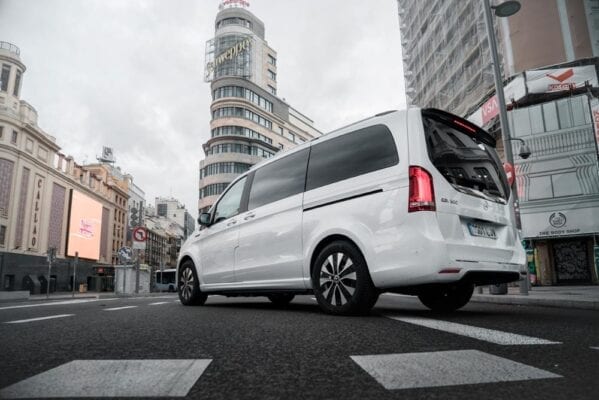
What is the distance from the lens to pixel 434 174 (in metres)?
4.30

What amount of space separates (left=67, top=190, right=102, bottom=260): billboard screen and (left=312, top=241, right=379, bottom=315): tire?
166 ft

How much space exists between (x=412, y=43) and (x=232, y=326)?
4556cm

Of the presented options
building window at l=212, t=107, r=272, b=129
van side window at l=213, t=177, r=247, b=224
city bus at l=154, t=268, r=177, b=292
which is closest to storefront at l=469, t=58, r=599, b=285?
van side window at l=213, t=177, r=247, b=224

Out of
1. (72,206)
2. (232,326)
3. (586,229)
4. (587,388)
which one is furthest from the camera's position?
(72,206)

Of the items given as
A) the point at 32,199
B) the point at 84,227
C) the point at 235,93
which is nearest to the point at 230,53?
the point at 235,93

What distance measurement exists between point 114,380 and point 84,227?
5637 cm

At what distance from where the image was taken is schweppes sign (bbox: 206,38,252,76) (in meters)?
71.3

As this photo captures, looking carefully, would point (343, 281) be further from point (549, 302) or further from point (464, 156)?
point (549, 302)

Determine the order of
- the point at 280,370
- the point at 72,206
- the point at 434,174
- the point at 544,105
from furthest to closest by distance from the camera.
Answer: the point at 72,206, the point at 544,105, the point at 434,174, the point at 280,370

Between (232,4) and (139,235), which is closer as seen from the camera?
(139,235)

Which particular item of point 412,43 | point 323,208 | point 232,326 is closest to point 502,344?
point 232,326

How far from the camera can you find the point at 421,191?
419 cm

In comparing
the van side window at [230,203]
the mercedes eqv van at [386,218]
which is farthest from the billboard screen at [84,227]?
the mercedes eqv van at [386,218]

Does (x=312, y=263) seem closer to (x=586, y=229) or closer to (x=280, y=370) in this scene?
(x=280, y=370)
